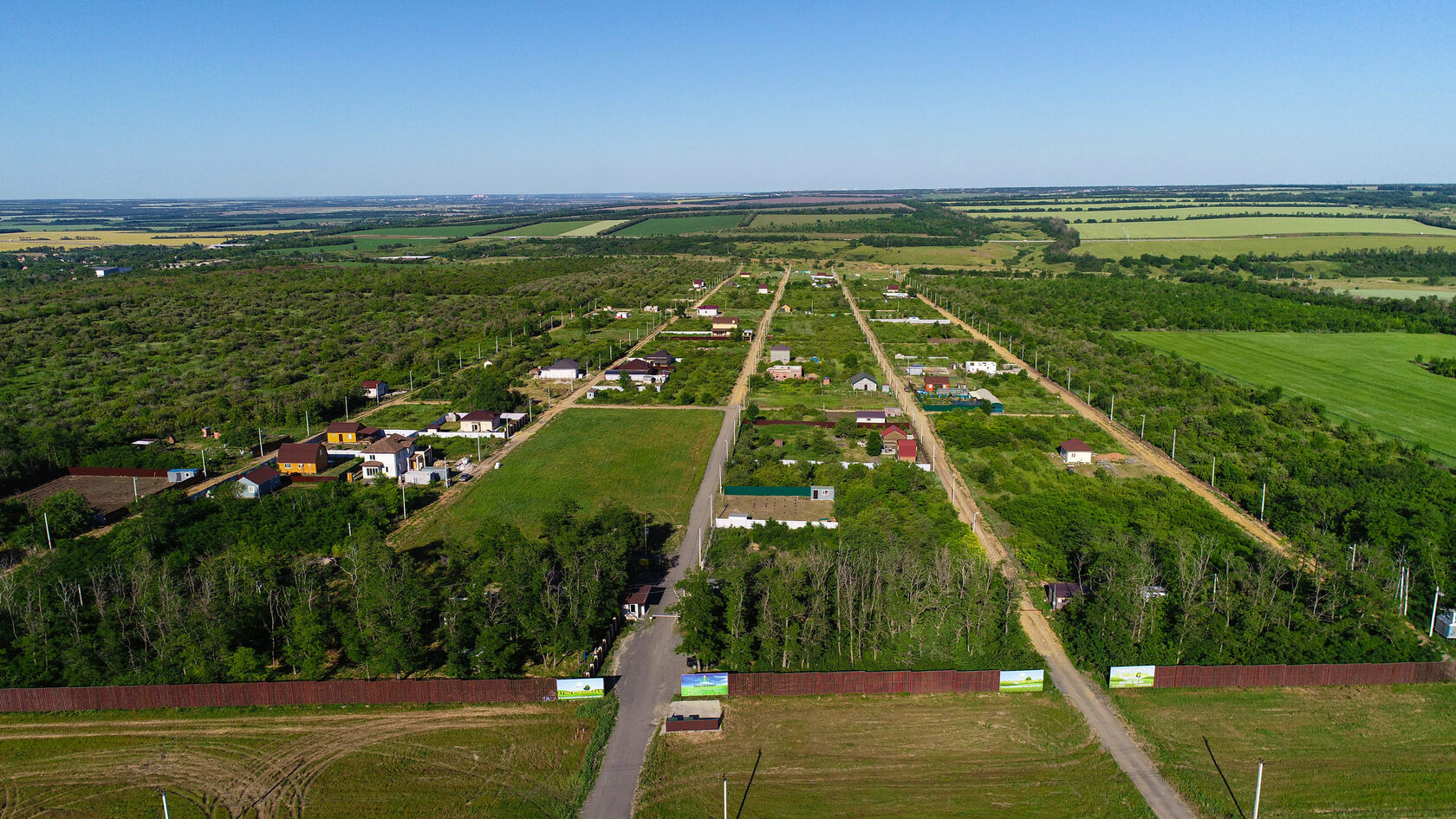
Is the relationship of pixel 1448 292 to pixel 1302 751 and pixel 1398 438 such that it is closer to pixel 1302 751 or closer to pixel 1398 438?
pixel 1398 438

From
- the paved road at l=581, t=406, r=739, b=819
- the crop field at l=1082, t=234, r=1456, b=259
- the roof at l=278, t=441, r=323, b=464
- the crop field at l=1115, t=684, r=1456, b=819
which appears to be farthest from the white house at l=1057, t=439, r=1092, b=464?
the crop field at l=1082, t=234, r=1456, b=259

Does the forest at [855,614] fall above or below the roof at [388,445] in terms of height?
below

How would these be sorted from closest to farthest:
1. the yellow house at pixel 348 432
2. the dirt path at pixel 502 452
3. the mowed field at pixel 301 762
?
the mowed field at pixel 301 762
the dirt path at pixel 502 452
the yellow house at pixel 348 432

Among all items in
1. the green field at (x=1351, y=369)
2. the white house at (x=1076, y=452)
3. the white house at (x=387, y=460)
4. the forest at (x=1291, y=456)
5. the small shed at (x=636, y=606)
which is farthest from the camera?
the green field at (x=1351, y=369)

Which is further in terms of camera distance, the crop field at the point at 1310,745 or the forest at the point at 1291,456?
the forest at the point at 1291,456

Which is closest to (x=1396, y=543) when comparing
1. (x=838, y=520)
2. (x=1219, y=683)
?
(x=1219, y=683)

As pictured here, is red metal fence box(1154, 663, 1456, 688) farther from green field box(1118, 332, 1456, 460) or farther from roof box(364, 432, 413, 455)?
roof box(364, 432, 413, 455)

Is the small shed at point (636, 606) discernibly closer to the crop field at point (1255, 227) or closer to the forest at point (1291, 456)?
the forest at point (1291, 456)

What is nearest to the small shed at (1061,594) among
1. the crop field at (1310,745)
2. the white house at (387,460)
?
the crop field at (1310,745)
